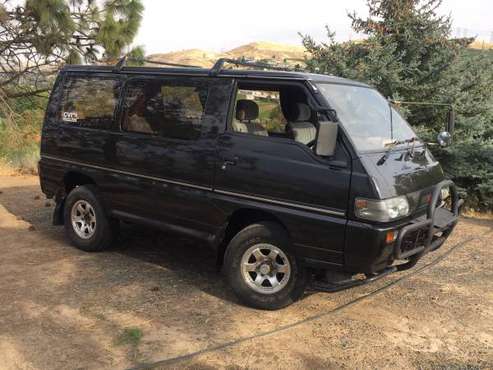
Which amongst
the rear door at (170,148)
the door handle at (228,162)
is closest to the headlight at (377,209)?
the door handle at (228,162)

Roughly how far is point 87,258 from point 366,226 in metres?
3.43

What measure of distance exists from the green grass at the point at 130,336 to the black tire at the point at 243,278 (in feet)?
3.30

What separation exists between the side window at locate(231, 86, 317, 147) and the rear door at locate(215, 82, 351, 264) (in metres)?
0.03

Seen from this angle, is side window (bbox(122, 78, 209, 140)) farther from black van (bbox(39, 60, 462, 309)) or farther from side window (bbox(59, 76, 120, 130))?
side window (bbox(59, 76, 120, 130))

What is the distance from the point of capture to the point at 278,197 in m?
4.39

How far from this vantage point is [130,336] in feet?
13.1

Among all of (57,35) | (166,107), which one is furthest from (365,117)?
(57,35)

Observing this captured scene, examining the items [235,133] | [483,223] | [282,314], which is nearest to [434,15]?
[483,223]

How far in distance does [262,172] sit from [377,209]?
1.06m

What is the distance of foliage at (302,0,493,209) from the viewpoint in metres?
9.10

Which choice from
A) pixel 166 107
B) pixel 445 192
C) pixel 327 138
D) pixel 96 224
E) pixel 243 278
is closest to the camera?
pixel 327 138

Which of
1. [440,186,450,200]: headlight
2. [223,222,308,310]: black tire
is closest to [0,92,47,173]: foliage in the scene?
[223,222,308,310]: black tire

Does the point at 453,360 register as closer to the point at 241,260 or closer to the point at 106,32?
the point at 241,260

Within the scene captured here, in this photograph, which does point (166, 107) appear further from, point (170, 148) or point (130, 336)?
point (130, 336)
